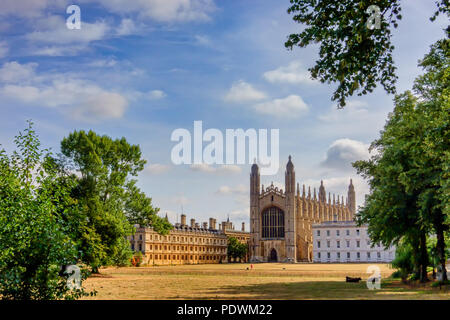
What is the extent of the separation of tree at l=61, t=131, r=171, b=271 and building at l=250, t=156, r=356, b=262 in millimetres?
75285

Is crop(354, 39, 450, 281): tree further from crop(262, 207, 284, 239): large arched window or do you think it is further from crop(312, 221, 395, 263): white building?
crop(262, 207, 284, 239): large arched window

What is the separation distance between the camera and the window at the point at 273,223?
12769 cm

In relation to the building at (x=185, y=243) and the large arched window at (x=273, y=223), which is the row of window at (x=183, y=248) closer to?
the building at (x=185, y=243)

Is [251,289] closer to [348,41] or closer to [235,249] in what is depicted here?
[348,41]

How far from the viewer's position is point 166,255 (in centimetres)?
11544

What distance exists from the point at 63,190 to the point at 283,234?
11350 cm

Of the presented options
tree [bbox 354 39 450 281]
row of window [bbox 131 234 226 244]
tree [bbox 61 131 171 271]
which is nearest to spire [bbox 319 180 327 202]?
row of window [bbox 131 234 226 244]

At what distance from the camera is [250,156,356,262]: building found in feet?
407

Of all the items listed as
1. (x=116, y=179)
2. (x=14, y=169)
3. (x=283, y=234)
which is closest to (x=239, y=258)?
(x=283, y=234)

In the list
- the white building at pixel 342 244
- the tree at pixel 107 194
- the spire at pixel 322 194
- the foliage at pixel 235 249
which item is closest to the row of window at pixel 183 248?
the foliage at pixel 235 249

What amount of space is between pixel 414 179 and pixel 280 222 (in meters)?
102

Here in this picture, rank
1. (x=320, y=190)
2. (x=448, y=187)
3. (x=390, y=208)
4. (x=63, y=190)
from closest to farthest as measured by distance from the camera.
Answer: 1. (x=63, y=190)
2. (x=448, y=187)
3. (x=390, y=208)
4. (x=320, y=190)

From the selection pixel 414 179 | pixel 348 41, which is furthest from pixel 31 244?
pixel 414 179

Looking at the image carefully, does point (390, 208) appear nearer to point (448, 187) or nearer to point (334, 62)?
point (448, 187)
